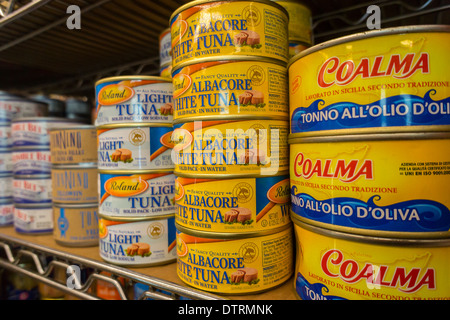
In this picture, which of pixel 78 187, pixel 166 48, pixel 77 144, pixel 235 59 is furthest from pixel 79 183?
pixel 235 59

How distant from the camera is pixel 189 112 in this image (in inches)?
34.8

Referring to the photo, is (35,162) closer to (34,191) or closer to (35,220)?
(34,191)

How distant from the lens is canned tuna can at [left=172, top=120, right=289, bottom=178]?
83 centimetres

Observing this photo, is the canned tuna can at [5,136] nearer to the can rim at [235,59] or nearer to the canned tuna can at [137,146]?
the canned tuna can at [137,146]

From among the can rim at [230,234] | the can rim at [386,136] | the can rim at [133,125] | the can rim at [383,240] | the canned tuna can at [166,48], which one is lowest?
the can rim at [230,234]

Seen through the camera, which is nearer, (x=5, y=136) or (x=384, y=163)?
(x=384, y=163)

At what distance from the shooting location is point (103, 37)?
1.61 meters

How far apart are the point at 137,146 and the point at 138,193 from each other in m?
0.17

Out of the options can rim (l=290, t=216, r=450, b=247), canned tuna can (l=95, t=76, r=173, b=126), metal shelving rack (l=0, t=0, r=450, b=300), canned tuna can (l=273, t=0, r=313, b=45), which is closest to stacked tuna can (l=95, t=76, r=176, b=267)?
canned tuna can (l=95, t=76, r=173, b=126)

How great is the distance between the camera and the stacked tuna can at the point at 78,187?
1330mm

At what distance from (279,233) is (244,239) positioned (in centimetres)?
12

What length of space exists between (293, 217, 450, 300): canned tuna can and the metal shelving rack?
0.33 m

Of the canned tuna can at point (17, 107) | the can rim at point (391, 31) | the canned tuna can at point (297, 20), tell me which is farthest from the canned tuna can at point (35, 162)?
the can rim at point (391, 31)

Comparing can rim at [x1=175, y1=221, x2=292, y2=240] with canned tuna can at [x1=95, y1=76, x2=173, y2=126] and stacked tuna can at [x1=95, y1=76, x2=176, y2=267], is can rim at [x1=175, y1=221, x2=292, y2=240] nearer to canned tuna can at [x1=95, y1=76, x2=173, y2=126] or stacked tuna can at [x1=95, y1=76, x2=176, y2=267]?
stacked tuna can at [x1=95, y1=76, x2=176, y2=267]
